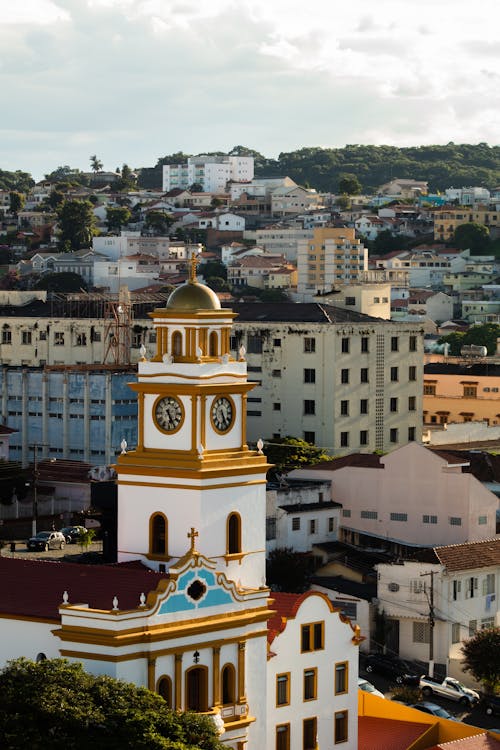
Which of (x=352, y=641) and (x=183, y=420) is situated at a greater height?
(x=183, y=420)

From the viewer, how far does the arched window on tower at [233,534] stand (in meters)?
52.0

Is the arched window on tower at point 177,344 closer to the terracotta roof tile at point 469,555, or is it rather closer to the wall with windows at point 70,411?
the terracotta roof tile at point 469,555

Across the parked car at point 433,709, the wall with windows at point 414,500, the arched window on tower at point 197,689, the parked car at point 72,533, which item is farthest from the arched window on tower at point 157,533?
the wall with windows at point 414,500

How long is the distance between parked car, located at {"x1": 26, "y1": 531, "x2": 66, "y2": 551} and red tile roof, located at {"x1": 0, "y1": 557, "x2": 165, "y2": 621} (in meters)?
23.6

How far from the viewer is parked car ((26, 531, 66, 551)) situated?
76188 millimetres

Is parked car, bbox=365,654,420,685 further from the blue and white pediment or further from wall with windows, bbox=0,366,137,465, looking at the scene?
wall with windows, bbox=0,366,137,465

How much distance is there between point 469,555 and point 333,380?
30063mm

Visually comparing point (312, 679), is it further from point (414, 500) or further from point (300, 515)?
point (414, 500)

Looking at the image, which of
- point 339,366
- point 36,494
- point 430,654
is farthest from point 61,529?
point 339,366

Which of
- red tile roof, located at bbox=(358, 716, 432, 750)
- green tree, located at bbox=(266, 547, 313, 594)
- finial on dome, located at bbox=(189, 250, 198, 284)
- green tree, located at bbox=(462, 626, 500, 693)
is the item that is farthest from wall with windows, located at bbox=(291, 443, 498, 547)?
finial on dome, located at bbox=(189, 250, 198, 284)

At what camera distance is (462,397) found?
127125mm

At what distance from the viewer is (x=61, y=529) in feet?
268

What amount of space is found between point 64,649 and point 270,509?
30.6 m

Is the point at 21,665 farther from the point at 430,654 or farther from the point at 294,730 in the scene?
the point at 430,654
